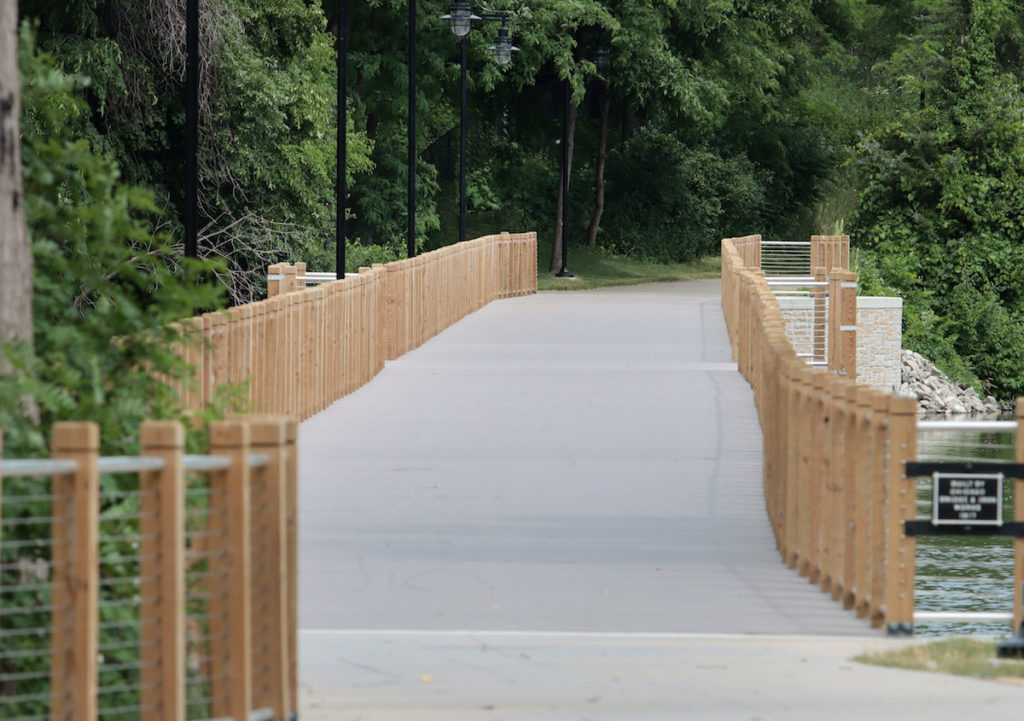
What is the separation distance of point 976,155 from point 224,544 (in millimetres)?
44753

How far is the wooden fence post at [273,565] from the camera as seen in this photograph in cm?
659

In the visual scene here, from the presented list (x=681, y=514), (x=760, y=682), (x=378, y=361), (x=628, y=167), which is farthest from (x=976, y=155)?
(x=760, y=682)

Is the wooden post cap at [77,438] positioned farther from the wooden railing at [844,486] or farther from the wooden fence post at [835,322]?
the wooden fence post at [835,322]

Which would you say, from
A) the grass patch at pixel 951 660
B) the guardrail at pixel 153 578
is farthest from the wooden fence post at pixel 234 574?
the grass patch at pixel 951 660

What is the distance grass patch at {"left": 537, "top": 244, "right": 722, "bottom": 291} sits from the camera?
157ft

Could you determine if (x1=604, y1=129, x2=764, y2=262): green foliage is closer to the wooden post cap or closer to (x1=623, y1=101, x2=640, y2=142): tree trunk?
(x1=623, y1=101, x2=640, y2=142): tree trunk

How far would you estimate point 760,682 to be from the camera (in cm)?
734

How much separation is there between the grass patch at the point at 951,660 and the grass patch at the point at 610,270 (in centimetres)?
3782

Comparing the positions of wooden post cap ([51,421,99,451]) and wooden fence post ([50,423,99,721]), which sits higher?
wooden post cap ([51,421,99,451])

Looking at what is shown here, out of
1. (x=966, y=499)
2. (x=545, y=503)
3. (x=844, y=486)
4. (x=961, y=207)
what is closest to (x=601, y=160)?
(x=961, y=207)

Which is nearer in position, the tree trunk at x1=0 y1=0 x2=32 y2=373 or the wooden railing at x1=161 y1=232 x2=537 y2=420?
the tree trunk at x1=0 y1=0 x2=32 y2=373

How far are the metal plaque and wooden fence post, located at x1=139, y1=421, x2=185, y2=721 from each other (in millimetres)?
4240

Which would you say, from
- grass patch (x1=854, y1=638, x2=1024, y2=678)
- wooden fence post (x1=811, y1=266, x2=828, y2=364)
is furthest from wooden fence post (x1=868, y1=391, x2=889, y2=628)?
wooden fence post (x1=811, y1=266, x2=828, y2=364)

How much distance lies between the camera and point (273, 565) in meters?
6.67
